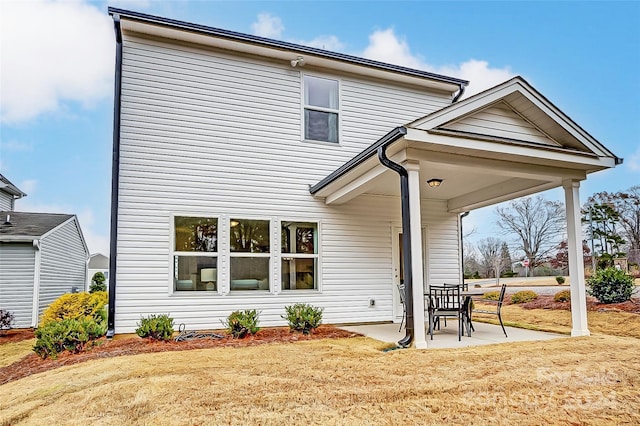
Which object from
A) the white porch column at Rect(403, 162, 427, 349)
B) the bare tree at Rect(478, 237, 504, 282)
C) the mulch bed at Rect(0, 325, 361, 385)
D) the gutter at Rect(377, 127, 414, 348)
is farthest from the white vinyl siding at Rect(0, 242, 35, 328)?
the bare tree at Rect(478, 237, 504, 282)

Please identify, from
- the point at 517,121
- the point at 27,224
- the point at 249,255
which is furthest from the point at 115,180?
the point at 517,121

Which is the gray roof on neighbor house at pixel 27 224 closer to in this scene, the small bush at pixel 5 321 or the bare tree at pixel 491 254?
the small bush at pixel 5 321

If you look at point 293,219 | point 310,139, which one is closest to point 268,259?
point 293,219

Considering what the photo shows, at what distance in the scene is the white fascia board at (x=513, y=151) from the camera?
5926mm

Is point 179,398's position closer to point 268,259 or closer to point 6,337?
point 268,259

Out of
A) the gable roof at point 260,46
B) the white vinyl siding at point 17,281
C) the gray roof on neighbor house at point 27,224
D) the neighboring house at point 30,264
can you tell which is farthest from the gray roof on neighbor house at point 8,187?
the gable roof at point 260,46

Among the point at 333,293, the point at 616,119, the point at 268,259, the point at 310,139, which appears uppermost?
the point at 616,119

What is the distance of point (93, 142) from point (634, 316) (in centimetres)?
1951

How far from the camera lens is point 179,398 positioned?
12.6ft

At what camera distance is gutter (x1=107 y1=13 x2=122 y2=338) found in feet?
24.2

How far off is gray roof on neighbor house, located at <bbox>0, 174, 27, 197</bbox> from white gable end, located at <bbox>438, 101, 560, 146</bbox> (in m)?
13.8

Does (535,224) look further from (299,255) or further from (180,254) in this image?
(180,254)

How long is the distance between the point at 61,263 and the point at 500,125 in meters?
12.6

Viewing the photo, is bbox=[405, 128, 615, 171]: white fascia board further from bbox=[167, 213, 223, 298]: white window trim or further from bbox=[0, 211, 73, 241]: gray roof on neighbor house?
bbox=[0, 211, 73, 241]: gray roof on neighbor house
